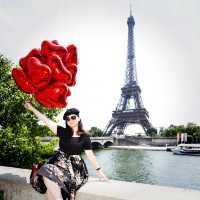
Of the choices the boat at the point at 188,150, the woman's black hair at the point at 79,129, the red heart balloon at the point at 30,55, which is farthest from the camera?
the boat at the point at 188,150

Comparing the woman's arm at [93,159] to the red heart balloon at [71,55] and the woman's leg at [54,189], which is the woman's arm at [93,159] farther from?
the red heart balloon at [71,55]

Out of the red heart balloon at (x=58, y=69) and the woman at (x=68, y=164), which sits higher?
the red heart balloon at (x=58, y=69)

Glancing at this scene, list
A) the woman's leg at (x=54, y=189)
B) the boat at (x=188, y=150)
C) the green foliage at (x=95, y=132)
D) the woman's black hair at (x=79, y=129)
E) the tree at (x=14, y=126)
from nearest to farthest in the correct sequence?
the woman's leg at (x=54, y=189)
the woman's black hair at (x=79, y=129)
the tree at (x=14, y=126)
the boat at (x=188, y=150)
the green foliage at (x=95, y=132)

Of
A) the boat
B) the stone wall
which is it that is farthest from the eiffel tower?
the boat

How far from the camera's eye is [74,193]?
305 cm

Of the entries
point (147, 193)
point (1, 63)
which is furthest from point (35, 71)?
point (1, 63)

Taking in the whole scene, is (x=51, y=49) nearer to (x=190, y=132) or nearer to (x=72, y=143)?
(x=72, y=143)

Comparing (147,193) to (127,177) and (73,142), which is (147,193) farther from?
(127,177)

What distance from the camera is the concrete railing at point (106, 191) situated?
3076 millimetres

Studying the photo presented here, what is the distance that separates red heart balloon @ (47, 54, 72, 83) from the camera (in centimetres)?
332

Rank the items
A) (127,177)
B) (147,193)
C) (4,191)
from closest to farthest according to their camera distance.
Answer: (147,193) → (4,191) → (127,177)

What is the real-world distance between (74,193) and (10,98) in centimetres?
684

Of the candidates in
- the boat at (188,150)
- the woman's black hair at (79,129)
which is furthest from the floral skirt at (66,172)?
the boat at (188,150)

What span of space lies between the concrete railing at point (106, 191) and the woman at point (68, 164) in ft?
0.73
